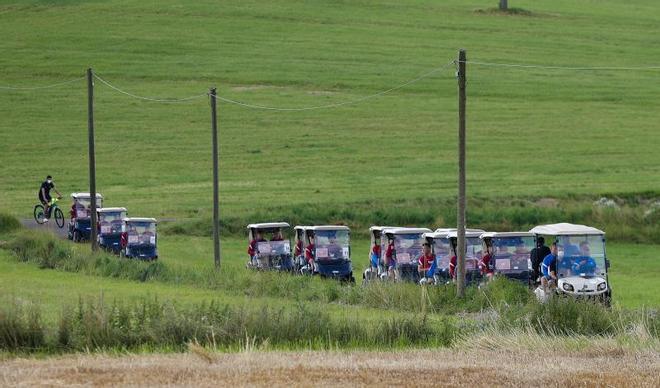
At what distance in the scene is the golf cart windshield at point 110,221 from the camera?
45250 mm

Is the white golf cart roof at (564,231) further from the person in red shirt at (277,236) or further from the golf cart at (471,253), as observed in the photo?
the person in red shirt at (277,236)

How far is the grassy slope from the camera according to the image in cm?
5972

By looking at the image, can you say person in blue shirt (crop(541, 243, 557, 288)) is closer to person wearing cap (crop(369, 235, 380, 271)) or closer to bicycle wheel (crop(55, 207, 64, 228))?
person wearing cap (crop(369, 235, 380, 271))

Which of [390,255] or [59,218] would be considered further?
[59,218]

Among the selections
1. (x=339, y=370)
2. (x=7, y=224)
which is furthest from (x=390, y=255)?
(x=339, y=370)

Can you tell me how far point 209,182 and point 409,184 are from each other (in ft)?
30.2

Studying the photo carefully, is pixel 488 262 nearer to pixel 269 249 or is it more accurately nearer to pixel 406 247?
pixel 406 247

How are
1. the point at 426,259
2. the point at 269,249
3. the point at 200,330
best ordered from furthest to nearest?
A: the point at 269,249
the point at 426,259
the point at 200,330

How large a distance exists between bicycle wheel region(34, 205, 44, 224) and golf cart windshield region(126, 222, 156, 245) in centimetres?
938

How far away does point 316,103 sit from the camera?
246 ft

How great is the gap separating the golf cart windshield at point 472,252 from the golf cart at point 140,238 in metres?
11.2

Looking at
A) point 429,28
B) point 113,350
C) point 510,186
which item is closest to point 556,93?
point 429,28

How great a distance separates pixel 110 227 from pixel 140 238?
12.5 feet

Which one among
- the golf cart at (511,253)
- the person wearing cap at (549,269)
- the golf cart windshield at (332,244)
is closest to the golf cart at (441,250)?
the golf cart at (511,253)
